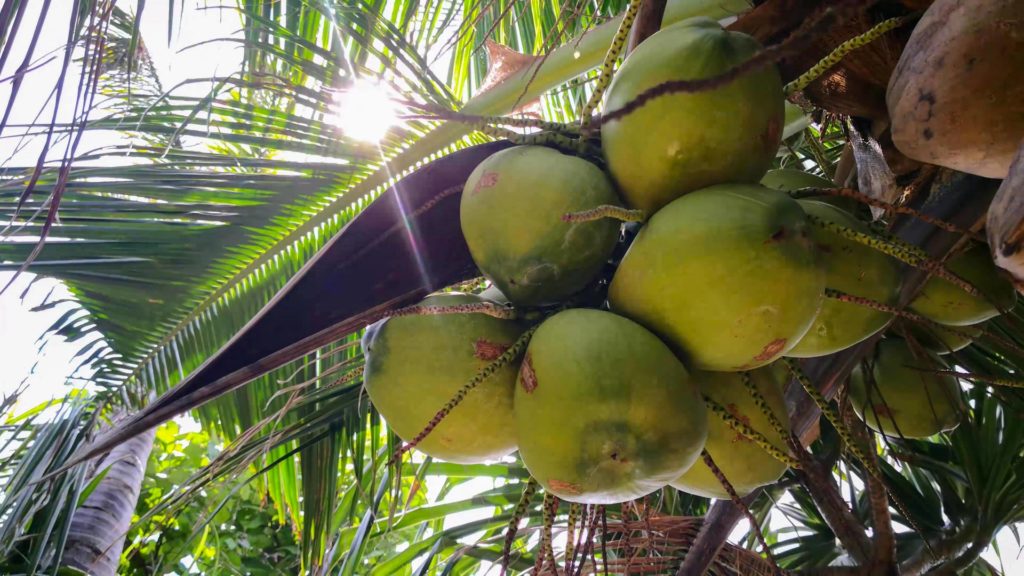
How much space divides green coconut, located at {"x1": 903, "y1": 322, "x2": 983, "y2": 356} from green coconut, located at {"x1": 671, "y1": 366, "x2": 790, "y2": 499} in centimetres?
42

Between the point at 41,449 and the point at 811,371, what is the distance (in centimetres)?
193

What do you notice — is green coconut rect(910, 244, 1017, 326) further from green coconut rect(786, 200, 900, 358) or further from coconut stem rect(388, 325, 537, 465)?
coconut stem rect(388, 325, 537, 465)

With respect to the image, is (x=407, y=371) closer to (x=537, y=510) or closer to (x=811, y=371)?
(x=811, y=371)

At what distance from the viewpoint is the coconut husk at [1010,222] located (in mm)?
676

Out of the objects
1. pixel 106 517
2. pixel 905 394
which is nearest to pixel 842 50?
pixel 905 394

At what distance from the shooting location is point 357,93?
1.11 meters

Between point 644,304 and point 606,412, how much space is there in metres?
0.13

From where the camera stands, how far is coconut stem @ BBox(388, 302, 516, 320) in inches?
37.9

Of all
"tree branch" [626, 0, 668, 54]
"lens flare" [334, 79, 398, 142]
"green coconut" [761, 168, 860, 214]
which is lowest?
"green coconut" [761, 168, 860, 214]

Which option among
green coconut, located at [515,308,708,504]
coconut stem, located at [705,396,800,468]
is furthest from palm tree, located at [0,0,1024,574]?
green coconut, located at [515,308,708,504]

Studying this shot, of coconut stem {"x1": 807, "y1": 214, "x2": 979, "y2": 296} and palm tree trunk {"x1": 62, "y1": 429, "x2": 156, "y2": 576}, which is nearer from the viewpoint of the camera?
coconut stem {"x1": 807, "y1": 214, "x2": 979, "y2": 296}

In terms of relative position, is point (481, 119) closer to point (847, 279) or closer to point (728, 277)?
point (728, 277)

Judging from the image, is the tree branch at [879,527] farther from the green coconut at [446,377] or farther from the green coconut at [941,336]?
the green coconut at [446,377]

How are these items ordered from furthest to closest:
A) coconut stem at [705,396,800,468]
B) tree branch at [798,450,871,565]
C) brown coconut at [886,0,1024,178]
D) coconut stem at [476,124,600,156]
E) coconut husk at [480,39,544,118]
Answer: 1. coconut husk at [480,39,544,118]
2. tree branch at [798,450,871,565]
3. coconut stem at [476,124,600,156]
4. coconut stem at [705,396,800,468]
5. brown coconut at [886,0,1024,178]
